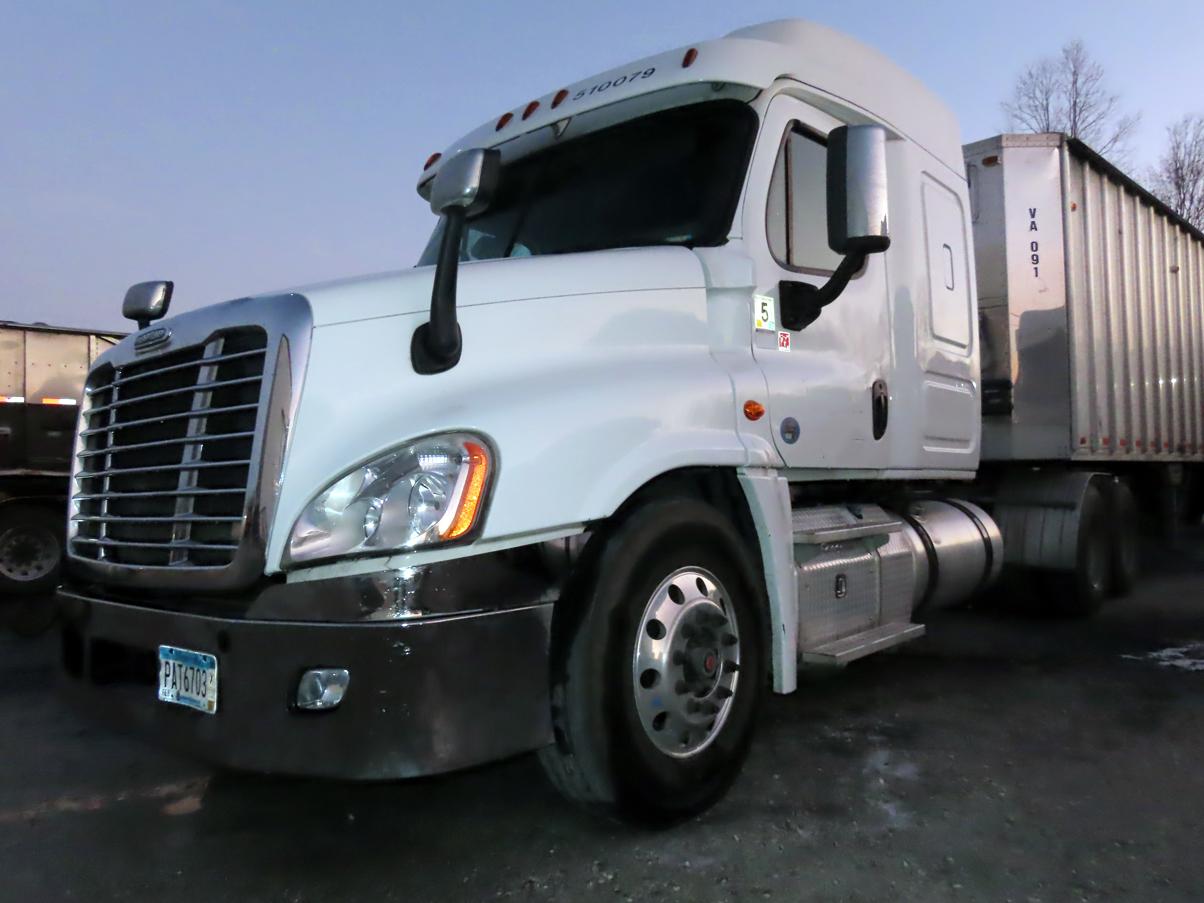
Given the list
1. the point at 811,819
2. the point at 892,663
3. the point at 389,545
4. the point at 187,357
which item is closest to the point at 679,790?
the point at 811,819

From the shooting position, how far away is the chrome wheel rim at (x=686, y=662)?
2934 millimetres

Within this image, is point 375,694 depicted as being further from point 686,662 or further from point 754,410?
point 754,410

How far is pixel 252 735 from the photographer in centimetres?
245

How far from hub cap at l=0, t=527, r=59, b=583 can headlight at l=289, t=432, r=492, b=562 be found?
7.89 m

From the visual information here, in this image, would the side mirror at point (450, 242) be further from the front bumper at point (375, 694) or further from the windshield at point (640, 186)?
the windshield at point (640, 186)

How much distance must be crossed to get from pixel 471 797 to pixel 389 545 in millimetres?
→ 1407

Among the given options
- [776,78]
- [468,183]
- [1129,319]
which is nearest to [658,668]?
[468,183]

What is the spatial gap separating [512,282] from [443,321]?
373 mm

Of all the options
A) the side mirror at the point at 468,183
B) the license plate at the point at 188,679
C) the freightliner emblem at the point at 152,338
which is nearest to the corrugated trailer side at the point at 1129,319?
the side mirror at the point at 468,183

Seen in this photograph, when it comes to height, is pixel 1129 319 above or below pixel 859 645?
above

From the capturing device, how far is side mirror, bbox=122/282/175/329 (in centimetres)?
370

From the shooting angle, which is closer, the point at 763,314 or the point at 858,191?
the point at 858,191

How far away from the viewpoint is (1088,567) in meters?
6.91

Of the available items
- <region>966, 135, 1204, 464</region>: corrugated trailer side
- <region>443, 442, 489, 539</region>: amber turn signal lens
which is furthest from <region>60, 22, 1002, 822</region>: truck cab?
<region>966, 135, 1204, 464</region>: corrugated trailer side
